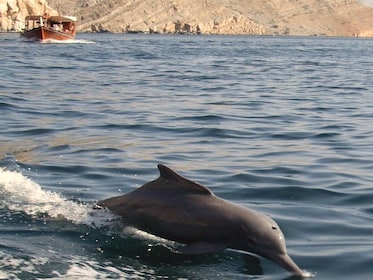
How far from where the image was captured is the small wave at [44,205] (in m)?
8.69

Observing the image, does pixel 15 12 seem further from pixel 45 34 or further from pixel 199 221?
pixel 199 221

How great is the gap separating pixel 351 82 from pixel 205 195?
22541 mm

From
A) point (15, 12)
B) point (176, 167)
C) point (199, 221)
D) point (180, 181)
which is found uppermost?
point (180, 181)

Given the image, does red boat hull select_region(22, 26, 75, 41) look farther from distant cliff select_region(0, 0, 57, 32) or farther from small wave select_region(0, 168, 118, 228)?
distant cliff select_region(0, 0, 57, 32)

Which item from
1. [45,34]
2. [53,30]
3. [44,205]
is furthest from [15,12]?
[44,205]

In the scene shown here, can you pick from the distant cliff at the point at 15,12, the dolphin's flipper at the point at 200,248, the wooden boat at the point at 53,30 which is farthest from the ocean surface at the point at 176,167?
the distant cliff at the point at 15,12

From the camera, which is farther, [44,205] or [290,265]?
[44,205]

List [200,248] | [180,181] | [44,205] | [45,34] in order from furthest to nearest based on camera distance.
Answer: [45,34]
[44,205]
[180,181]
[200,248]

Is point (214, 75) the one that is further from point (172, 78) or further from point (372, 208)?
point (372, 208)

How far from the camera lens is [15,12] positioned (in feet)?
470

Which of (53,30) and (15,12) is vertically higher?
(53,30)

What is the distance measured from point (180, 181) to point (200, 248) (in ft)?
2.77

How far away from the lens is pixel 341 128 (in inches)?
649

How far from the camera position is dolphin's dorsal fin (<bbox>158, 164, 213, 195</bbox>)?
311 inches
